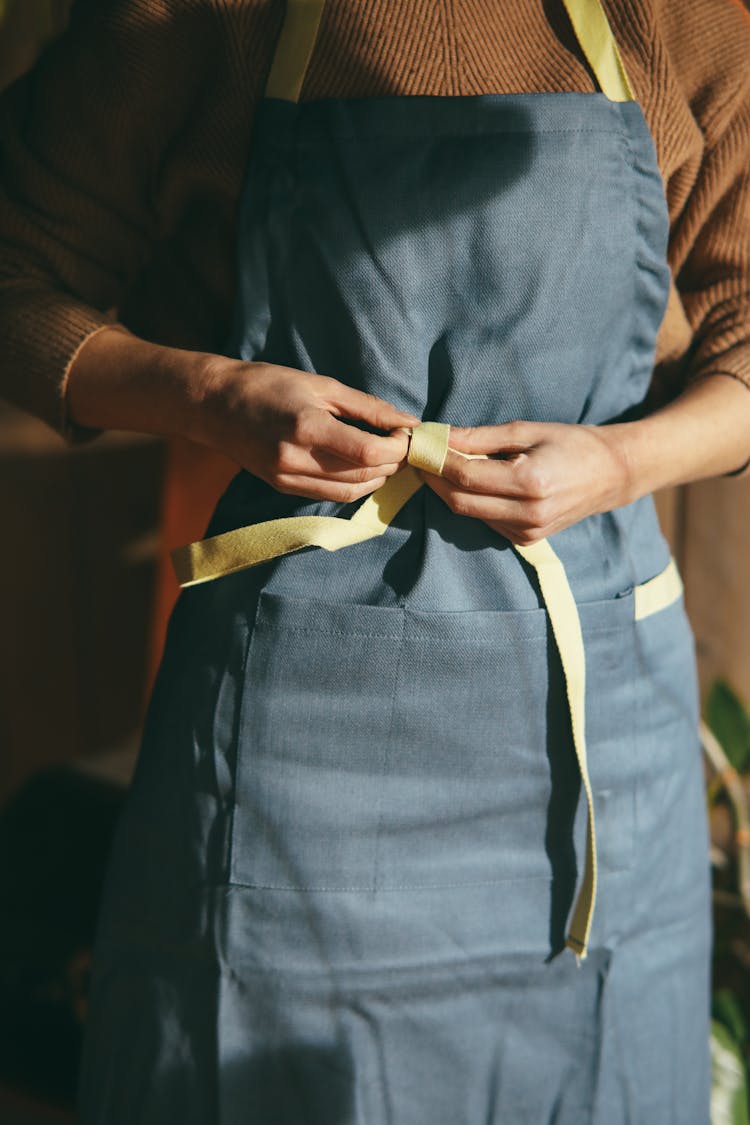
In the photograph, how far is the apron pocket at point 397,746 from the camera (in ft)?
2.55

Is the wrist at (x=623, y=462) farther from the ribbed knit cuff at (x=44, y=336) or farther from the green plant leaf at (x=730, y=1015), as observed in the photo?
A: the green plant leaf at (x=730, y=1015)

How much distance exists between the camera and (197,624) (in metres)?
0.83

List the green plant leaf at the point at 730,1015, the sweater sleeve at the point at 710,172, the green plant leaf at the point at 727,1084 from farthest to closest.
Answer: the green plant leaf at the point at 730,1015 → the green plant leaf at the point at 727,1084 → the sweater sleeve at the point at 710,172

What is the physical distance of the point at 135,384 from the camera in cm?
82

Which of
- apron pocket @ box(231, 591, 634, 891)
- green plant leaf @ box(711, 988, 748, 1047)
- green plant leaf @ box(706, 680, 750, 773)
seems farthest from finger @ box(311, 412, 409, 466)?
green plant leaf @ box(711, 988, 748, 1047)

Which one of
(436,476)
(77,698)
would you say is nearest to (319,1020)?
(436,476)

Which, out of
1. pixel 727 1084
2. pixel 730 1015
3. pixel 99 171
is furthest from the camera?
pixel 730 1015

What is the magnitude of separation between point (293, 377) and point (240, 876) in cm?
38

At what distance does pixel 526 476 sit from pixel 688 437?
0.62 ft

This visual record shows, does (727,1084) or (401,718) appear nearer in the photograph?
(401,718)

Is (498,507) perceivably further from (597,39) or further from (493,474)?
(597,39)

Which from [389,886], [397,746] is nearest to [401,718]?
[397,746]

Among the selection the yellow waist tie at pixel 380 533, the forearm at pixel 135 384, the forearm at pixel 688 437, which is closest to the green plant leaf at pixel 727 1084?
the yellow waist tie at pixel 380 533

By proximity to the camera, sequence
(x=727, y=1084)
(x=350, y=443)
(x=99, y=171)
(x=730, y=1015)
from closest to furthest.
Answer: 1. (x=350, y=443)
2. (x=99, y=171)
3. (x=727, y=1084)
4. (x=730, y=1015)
